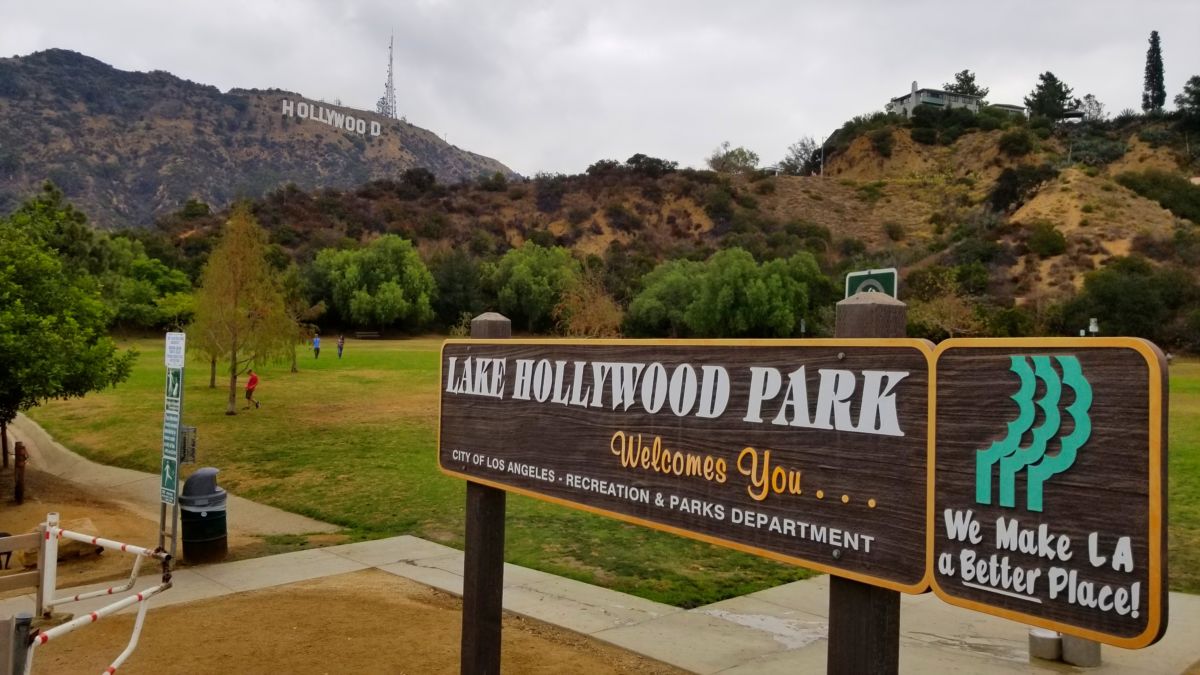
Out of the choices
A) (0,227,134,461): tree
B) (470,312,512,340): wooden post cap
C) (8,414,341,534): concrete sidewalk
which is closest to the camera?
(470,312,512,340): wooden post cap

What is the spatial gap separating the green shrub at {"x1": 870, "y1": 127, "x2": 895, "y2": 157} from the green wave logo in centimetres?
11896

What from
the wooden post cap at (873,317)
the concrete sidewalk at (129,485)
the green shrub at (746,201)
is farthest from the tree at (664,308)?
the wooden post cap at (873,317)

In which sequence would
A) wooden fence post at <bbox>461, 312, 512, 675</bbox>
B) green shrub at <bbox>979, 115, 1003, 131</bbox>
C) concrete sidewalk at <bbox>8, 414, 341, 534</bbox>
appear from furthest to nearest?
green shrub at <bbox>979, 115, 1003, 131</bbox> → concrete sidewalk at <bbox>8, 414, 341, 534</bbox> → wooden fence post at <bbox>461, 312, 512, 675</bbox>

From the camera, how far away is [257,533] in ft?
34.8

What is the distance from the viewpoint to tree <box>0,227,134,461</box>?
37.7ft

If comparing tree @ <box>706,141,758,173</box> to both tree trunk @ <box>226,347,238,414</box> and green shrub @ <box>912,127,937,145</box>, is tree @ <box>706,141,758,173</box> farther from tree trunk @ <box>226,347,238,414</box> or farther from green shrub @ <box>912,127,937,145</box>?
tree trunk @ <box>226,347,238,414</box>

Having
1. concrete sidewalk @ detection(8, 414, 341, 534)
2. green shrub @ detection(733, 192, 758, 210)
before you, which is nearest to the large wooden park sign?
concrete sidewalk @ detection(8, 414, 341, 534)

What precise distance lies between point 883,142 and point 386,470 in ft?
365

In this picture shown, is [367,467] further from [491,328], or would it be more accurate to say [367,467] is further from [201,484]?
[491,328]

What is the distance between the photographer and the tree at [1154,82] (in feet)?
362

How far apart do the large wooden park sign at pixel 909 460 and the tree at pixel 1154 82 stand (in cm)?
13000

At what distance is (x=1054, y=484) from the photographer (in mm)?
2078

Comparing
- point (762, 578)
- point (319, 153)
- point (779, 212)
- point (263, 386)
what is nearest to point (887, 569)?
point (762, 578)

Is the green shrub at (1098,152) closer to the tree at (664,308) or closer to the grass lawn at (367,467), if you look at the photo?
the tree at (664,308)
